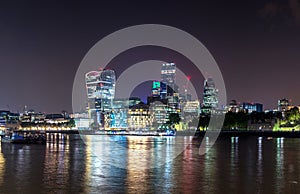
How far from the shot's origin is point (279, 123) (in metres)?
152

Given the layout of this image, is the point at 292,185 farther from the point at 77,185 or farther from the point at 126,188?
the point at 77,185

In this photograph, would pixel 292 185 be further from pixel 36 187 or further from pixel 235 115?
pixel 235 115

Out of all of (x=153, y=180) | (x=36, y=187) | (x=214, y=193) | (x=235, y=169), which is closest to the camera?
(x=214, y=193)

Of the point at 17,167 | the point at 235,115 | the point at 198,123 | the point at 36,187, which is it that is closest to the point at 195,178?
the point at 36,187

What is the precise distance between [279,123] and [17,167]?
133 metres

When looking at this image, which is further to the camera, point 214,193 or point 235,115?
point 235,115

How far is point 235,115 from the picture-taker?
465 feet

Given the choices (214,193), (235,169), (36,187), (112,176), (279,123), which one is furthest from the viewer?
(279,123)

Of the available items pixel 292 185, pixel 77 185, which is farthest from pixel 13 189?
pixel 292 185

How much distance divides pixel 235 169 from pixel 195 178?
5974 mm

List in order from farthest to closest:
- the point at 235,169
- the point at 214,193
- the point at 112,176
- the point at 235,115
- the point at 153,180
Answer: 1. the point at 235,115
2. the point at 235,169
3. the point at 112,176
4. the point at 153,180
5. the point at 214,193

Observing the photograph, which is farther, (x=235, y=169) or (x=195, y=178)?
(x=235, y=169)

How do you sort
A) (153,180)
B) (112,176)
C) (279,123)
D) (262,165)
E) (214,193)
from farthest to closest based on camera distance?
(279,123) → (262,165) → (112,176) → (153,180) → (214,193)

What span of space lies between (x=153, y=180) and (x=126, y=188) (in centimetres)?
286
